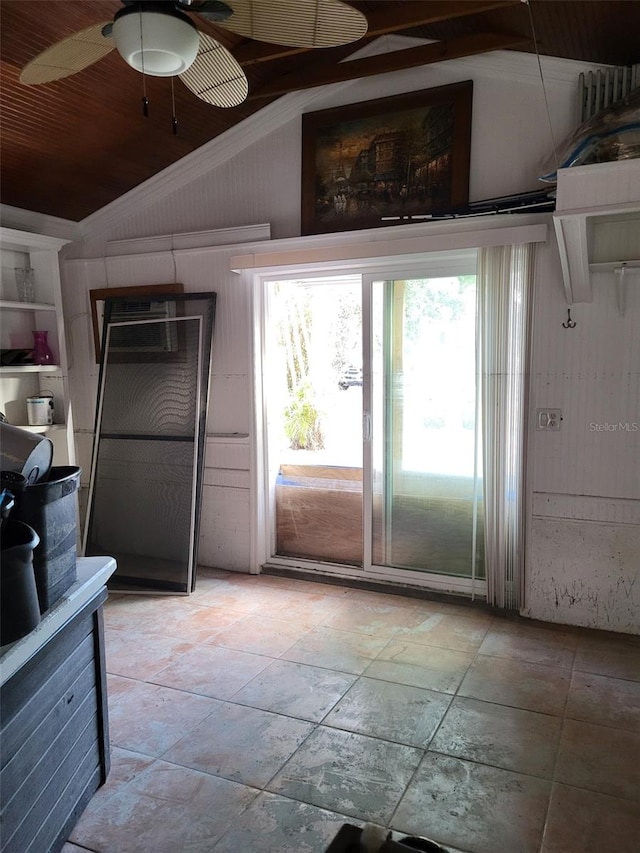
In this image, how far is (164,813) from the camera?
1989 mm

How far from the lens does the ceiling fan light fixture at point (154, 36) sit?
1.69 metres

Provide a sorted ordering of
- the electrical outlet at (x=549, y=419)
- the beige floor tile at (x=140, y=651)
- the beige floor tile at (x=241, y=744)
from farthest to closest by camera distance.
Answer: the electrical outlet at (x=549, y=419) < the beige floor tile at (x=140, y=651) < the beige floor tile at (x=241, y=744)

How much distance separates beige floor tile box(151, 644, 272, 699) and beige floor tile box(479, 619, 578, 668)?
1207 millimetres

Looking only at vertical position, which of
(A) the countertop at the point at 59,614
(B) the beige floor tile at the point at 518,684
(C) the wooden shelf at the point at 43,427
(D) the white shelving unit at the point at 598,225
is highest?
(D) the white shelving unit at the point at 598,225

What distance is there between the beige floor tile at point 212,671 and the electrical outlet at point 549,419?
1.94m

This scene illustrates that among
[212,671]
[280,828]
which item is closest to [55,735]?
[280,828]

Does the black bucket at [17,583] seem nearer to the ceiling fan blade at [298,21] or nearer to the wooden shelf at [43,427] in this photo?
the ceiling fan blade at [298,21]

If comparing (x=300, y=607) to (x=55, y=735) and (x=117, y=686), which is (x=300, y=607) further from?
(x=55, y=735)

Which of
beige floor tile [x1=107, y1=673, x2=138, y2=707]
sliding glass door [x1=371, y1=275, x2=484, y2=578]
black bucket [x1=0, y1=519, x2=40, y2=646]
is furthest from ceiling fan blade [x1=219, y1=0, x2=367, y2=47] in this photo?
beige floor tile [x1=107, y1=673, x2=138, y2=707]

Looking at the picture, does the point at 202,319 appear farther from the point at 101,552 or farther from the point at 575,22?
the point at 575,22

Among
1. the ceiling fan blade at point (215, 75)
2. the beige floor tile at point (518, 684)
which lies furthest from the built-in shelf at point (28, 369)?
the beige floor tile at point (518, 684)

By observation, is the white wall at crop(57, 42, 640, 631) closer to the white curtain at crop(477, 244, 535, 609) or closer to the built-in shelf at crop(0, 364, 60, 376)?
the white curtain at crop(477, 244, 535, 609)

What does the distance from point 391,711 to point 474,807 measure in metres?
0.59

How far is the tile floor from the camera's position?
1930mm
